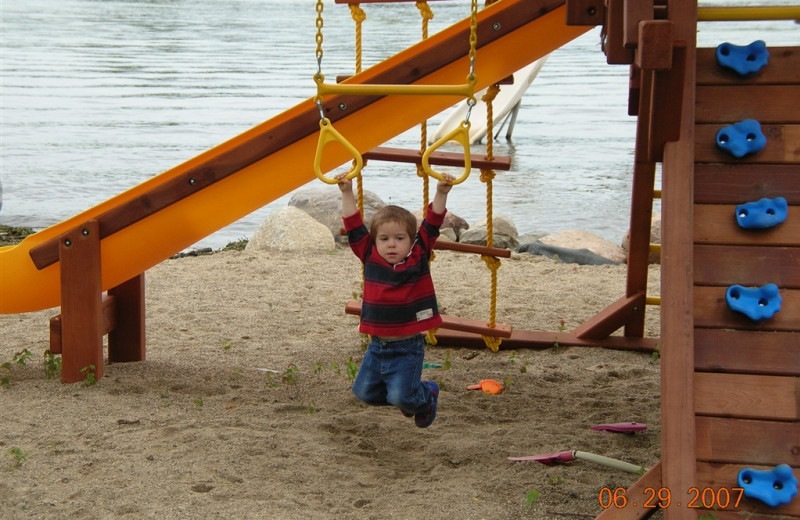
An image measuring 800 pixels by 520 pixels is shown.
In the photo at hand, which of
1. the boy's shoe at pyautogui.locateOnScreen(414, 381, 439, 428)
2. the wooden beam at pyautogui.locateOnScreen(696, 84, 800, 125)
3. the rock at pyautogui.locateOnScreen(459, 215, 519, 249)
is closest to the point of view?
the wooden beam at pyautogui.locateOnScreen(696, 84, 800, 125)

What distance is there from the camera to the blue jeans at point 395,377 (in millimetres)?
4207

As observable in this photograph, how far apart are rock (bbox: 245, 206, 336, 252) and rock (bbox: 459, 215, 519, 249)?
1.19 m

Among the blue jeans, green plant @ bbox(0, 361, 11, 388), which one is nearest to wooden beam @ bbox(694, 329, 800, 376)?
the blue jeans

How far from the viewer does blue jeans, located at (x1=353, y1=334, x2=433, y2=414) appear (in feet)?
13.8

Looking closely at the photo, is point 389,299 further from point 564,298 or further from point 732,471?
point 564,298

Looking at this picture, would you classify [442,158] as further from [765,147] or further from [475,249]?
[765,147]

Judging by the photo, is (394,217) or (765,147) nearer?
(765,147)

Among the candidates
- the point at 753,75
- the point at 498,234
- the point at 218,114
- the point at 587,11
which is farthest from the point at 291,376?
the point at 218,114

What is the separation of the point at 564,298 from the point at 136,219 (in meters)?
3.45

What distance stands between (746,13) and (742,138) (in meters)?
0.52

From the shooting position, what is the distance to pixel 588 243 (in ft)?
28.7

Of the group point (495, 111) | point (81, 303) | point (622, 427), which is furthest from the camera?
point (495, 111)

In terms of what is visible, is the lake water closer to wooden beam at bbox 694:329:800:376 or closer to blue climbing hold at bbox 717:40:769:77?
blue climbing hold at bbox 717:40:769:77

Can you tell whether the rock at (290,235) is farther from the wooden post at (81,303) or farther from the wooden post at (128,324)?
the wooden post at (81,303)
